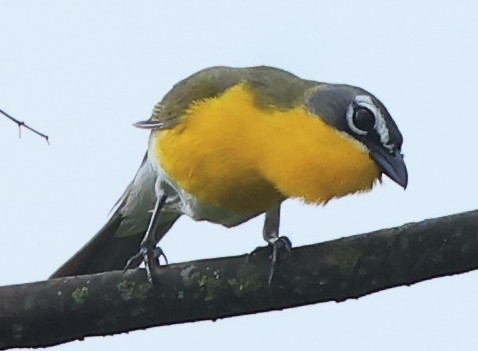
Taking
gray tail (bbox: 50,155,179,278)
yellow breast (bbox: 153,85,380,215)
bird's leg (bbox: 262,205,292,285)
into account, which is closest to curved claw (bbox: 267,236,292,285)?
bird's leg (bbox: 262,205,292,285)

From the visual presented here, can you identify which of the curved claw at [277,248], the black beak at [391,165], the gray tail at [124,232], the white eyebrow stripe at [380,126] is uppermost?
the white eyebrow stripe at [380,126]

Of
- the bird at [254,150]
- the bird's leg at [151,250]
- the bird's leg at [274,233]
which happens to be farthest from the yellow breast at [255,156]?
the bird's leg at [151,250]

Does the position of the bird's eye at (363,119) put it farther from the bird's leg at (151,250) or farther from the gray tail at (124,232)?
the gray tail at (124,232)

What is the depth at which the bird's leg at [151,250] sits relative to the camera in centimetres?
354

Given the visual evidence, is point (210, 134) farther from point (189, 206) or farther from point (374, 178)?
point (374, 178)

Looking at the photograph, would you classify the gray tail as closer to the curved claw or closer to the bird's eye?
the curved claw

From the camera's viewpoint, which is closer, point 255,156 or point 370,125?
point 370,125

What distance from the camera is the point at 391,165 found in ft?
11.0

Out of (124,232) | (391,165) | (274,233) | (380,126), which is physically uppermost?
(380,126)

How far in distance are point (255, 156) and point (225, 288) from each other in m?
0.68

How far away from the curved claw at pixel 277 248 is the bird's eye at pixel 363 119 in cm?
47

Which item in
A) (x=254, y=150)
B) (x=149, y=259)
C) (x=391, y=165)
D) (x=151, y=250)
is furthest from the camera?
(x=151, y=250)

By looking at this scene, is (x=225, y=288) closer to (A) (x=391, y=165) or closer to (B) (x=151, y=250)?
(A) (x=391, y=165)

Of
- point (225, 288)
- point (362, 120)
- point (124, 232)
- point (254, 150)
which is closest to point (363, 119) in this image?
point (362, 120)
